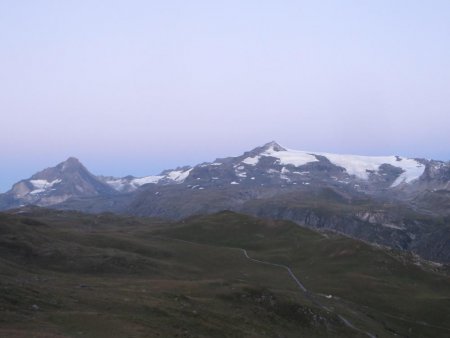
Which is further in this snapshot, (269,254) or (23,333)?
(269,254)

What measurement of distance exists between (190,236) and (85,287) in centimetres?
10635

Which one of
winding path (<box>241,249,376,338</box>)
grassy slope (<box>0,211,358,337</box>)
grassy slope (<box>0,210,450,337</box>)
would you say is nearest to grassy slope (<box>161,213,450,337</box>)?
grassy slope (<box>0,210,450,337</box>)

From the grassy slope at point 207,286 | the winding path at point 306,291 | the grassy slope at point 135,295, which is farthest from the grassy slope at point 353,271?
the grassy slope at point 135,295

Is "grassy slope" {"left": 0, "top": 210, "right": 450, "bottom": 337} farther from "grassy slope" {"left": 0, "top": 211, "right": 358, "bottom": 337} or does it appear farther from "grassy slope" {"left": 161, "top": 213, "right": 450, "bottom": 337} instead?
"grassy slope" {"left": 161, "top": 213, "right": 450, "bottom": 337}

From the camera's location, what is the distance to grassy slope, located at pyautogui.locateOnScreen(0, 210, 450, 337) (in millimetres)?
51066

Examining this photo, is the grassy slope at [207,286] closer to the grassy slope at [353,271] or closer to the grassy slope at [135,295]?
the grassy slope at [135,295]

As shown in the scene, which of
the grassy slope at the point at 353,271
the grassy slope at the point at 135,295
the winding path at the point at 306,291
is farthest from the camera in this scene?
the grassy slope at the point at 353,271

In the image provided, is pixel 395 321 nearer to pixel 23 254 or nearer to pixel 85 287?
pixel 85 287

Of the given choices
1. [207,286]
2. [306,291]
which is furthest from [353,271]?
[207,286]

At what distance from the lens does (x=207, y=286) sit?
260 ft

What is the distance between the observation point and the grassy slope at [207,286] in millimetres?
51066

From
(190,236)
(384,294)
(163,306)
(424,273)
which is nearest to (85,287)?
(163,306)

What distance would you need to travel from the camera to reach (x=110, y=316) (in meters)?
50.2

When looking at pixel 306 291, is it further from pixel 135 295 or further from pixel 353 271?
pixel 135 295
